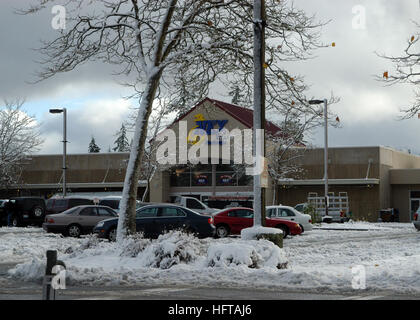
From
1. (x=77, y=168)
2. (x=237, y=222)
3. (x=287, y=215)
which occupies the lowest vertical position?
(x=237, y=222)

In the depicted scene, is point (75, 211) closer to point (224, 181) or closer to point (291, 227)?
point (291, 227)

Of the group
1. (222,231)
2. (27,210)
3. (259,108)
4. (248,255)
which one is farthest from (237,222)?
(27,210)

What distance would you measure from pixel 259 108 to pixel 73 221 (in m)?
15.4

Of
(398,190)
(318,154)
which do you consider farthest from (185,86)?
(398,190)

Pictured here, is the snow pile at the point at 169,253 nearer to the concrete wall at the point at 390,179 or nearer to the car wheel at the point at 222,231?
the car wheel at the point at 222,231

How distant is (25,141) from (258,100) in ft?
139

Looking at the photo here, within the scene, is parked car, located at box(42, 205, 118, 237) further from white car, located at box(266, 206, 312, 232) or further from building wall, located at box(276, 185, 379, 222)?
building wall, located at box(276, 185, 379, 222)

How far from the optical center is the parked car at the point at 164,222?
77.3 ft

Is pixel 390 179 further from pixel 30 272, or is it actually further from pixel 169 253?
pixel 30 272

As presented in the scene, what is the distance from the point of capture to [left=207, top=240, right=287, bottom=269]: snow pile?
43.6ft

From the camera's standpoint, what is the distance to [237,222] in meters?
27.8

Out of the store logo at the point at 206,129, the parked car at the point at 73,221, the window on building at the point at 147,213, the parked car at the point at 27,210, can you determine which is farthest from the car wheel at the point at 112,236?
the store logo at the point at 206,129

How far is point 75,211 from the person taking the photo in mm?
28109
